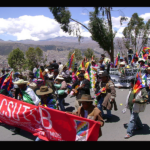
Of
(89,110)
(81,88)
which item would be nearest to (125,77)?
(81,88)

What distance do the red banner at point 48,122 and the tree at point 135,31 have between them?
22750mm

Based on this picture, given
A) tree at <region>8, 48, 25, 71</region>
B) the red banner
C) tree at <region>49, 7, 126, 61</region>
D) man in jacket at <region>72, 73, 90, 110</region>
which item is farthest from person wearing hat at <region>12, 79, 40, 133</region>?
tree at <region>8, 48, 25, 71</region>

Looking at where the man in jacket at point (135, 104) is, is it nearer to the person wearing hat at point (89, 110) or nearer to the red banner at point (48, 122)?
the person wearing hat at point (89, 110)

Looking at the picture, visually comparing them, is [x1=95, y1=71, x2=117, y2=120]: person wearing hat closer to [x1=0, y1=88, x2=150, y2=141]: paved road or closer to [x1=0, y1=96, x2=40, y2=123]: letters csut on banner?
[x1=0, y1=88, x2=150, y2=141]: paved road

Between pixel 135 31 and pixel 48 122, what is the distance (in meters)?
24.1

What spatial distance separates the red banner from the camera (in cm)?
320

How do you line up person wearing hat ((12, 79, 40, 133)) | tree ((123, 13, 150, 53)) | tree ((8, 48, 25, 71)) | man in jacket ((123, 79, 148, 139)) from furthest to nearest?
tree ((8, 48, 25, 71)) → tree ((123, 13, 150, 53)) → person wearing hat ((12, 79, 40, 133)) → man in jacket ((123, 79, 148, 139))

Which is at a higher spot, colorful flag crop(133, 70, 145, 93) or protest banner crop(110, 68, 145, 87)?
colorful flag crop(133, 70, 145, 93)

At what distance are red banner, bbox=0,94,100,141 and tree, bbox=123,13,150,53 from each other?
22750mm

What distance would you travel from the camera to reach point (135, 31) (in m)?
24.6

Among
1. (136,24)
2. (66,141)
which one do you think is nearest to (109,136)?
(66,141)

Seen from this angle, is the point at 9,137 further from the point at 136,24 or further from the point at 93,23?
the point at 136,24

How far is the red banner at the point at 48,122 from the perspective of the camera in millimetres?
3197
